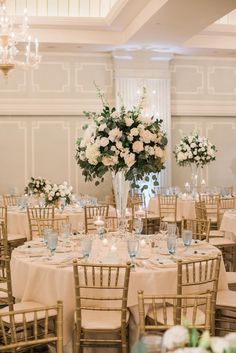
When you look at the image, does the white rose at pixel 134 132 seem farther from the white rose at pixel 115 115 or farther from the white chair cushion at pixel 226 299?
the white chair cushion at pixel 226 299

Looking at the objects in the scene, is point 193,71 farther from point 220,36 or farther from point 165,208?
point 165,208

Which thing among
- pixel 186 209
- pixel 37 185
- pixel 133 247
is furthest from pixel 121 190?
pixel 186 209

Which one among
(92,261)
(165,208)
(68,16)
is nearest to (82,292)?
(92,261)

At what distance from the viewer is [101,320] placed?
4.16 meters

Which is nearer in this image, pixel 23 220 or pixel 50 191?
pixel 50 191

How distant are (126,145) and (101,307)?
1.50 metres

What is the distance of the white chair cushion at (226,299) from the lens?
15.0 feet

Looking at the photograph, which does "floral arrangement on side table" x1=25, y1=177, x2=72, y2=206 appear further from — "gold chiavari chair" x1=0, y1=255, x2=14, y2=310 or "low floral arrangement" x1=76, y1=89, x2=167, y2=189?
"gold chiavari chair" x1=0, y1=255, x2=14, y2=310

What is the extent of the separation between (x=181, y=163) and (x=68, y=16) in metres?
3.42

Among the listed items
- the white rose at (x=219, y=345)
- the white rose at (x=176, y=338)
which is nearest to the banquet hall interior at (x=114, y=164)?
the white rose at (x=176, y=338)

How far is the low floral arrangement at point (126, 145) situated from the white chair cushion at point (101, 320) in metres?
1.32

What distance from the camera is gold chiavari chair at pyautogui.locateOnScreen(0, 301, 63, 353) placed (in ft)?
8.82

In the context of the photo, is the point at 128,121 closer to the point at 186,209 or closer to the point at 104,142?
the point at 104,142

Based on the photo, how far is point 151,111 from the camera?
39.4 ft
